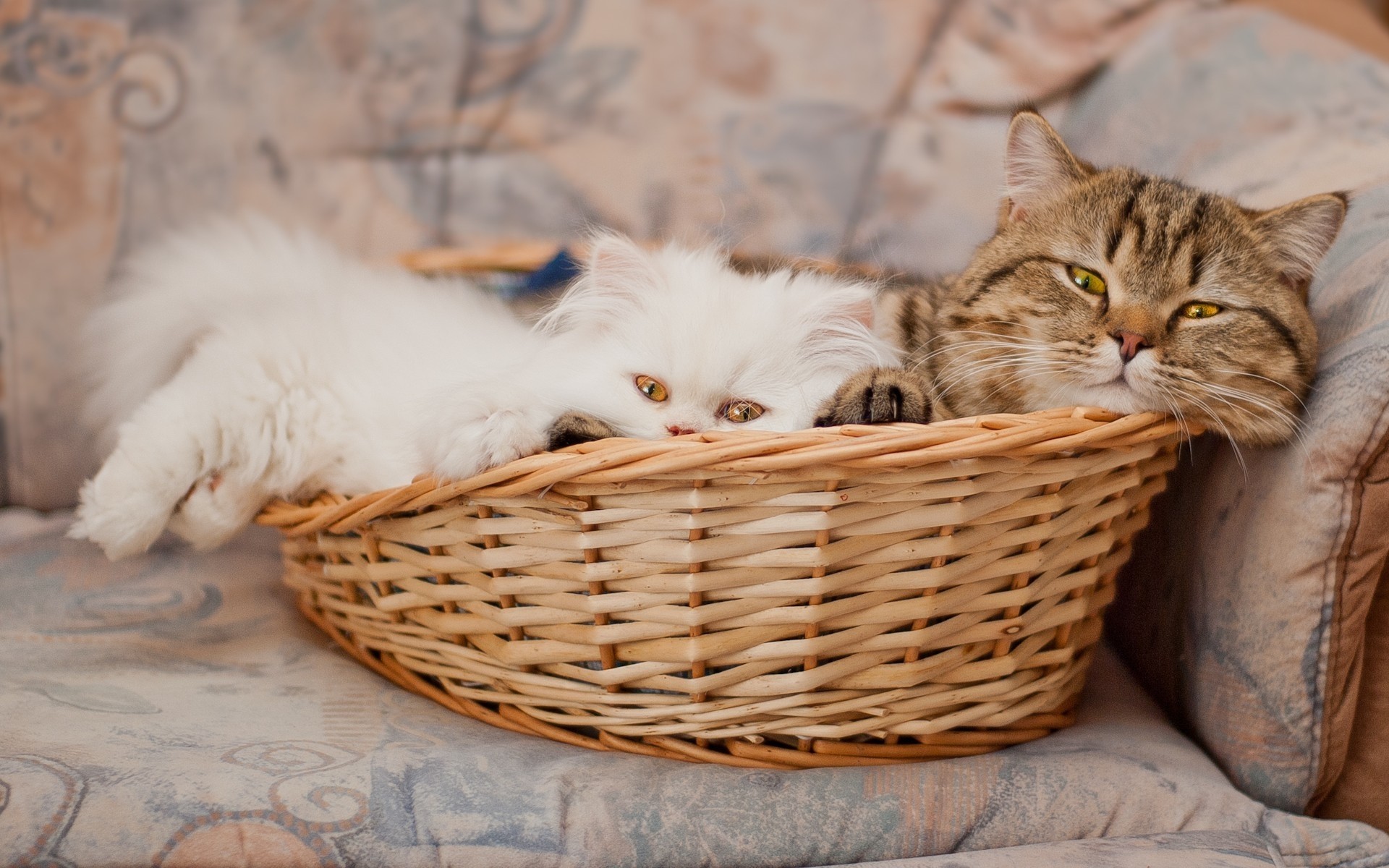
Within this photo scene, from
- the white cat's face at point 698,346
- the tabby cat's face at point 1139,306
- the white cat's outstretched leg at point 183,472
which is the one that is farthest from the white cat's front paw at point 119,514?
the tabby cat's face at point 1139,306

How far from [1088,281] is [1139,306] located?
0.29 ft

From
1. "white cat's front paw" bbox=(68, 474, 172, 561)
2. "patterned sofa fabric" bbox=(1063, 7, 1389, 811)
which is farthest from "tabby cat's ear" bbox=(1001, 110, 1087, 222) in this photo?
"white cat's front paw" bbox=(68, 474, 172, 561)

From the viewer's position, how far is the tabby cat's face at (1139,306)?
3.74ft

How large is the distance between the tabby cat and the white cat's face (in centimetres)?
8

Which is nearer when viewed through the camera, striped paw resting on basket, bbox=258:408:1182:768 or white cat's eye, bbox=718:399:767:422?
striped paw resting on basket, bbox=258:408:1182:768

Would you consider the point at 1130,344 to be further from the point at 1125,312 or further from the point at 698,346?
the point at 698,346

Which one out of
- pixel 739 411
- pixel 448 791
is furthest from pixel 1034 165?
pixel 448 791

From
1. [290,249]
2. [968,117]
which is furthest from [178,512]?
[968,117]

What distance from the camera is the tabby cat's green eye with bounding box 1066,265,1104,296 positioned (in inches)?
49.0

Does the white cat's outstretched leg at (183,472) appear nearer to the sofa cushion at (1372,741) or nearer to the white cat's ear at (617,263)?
the white cat's ear at (617,263)

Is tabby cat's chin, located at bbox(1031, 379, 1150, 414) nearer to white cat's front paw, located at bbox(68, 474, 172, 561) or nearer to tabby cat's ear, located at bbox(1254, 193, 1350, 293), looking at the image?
tabby cat's ear, located at bbox(1254, 193, 1350, 293)

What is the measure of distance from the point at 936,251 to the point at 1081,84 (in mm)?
487

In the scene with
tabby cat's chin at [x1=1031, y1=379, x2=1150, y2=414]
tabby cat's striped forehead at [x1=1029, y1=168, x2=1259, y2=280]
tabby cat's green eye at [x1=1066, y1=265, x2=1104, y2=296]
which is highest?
tabby cat's striped forehead at [x1=1029, y1=168, x2=1259, y2=280]

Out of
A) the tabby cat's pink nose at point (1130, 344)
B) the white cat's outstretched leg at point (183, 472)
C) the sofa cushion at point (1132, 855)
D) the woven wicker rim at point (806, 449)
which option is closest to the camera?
the woven wicker rim at point (806, 449)
